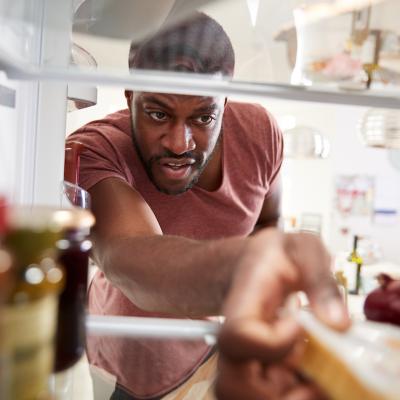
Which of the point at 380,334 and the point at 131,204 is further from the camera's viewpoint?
the point at 131,204

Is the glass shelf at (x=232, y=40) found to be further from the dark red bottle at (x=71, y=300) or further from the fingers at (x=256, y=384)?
the fingers at (x=256, y=384)

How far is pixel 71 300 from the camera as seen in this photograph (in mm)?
468

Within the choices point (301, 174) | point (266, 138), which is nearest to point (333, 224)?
point (301, 174)

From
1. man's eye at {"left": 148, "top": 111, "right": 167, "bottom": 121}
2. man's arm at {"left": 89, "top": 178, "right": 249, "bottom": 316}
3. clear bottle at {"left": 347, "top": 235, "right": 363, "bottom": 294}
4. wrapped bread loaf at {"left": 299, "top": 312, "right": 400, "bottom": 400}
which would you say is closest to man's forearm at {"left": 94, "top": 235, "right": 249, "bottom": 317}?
man's arm at {"left": 89, "top": 178, "right": 249, "bottom": 316}

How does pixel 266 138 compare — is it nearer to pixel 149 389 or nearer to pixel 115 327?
pixel 149 389

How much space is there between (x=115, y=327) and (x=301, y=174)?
414 centimetres

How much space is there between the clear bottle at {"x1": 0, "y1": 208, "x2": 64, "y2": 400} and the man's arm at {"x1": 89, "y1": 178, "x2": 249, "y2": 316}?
21cm

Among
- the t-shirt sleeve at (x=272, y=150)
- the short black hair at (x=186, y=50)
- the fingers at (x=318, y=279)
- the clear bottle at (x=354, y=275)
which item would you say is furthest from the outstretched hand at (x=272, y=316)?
the clear bottle at (x=354, y=275)

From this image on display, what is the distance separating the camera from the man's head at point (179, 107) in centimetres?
110

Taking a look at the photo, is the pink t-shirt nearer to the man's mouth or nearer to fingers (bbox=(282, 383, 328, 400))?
the man's mouth

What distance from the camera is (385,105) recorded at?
2.44 ft

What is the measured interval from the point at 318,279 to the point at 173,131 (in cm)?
76

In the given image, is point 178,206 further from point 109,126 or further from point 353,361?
point 353,361

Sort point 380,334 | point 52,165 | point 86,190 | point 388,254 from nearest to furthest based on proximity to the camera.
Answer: point 380,334
point 52,165
point 86,190
point 388,254
